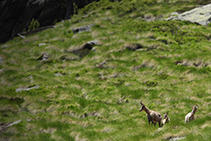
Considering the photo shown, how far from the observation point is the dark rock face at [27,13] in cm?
5069

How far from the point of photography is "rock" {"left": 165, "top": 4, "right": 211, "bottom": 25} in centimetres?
2794

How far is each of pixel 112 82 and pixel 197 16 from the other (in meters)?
18.6

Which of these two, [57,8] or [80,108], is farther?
[57,8]

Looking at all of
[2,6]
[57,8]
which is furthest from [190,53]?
[2,6]

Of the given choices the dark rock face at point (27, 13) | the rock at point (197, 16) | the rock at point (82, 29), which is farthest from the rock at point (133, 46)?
the dark rock face at point (27, 13)

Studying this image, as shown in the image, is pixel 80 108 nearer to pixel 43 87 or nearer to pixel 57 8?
pixel 43 87

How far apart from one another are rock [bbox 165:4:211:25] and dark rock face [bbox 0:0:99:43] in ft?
98.3

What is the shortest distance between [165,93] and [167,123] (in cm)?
551

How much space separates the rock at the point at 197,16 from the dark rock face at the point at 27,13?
98.3 feet

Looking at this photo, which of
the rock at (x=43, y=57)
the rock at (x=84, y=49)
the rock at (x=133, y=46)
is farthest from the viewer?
the rock at (x=43, y=57)

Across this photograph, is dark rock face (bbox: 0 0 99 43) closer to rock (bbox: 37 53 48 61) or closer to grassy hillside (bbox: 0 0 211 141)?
grassy hillside (bbox: 0 0 211 141)

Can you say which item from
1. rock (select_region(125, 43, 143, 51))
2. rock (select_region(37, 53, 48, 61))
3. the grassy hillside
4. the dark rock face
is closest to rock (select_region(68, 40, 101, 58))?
the grassy hillside

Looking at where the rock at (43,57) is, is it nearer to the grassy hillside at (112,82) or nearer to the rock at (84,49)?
the grassy hillside at (112,82)

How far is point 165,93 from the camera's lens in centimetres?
1589
